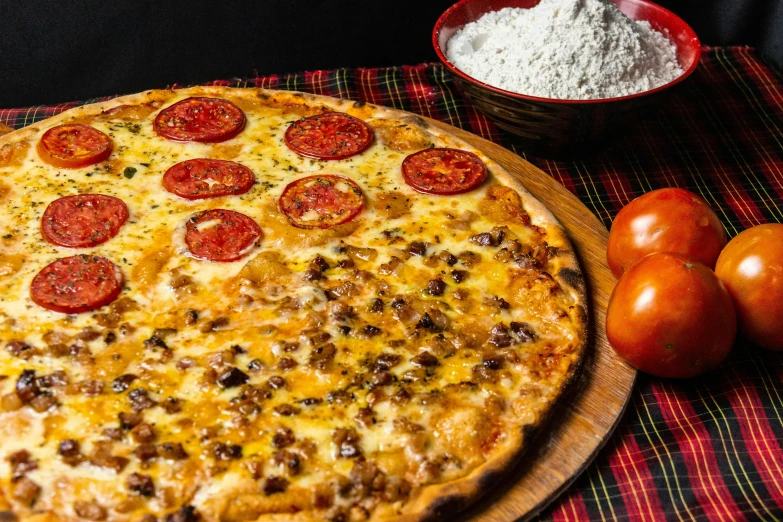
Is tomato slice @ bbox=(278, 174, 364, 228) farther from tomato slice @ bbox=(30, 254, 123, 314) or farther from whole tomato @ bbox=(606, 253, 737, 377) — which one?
whole tomato @ bbox=(606, 253, 737, 377)

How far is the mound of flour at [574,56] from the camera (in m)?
4.46

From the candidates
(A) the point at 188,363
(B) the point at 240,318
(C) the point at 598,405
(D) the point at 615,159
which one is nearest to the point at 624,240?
(C) the point at 598,405

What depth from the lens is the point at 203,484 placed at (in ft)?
8.98

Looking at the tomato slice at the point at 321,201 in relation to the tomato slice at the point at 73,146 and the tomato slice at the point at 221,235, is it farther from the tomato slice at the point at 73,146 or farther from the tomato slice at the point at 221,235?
the tomato slice at the point at 73,146

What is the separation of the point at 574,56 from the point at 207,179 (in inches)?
80.8

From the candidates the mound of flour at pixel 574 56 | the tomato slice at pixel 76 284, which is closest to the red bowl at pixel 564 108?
the mound of flour at pixel 574 56

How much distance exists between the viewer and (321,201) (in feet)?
12.8

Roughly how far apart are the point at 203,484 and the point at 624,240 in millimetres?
2043

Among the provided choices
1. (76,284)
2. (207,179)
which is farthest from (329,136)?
(76,284)

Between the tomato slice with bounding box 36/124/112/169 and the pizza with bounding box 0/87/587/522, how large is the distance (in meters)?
0.01

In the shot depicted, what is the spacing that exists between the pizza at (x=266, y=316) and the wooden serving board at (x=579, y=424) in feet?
0.35

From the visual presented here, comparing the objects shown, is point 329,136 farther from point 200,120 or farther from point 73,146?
point 73,146

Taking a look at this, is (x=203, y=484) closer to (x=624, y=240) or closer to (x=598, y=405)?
(x=598, y=405)

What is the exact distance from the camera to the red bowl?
434 cm
